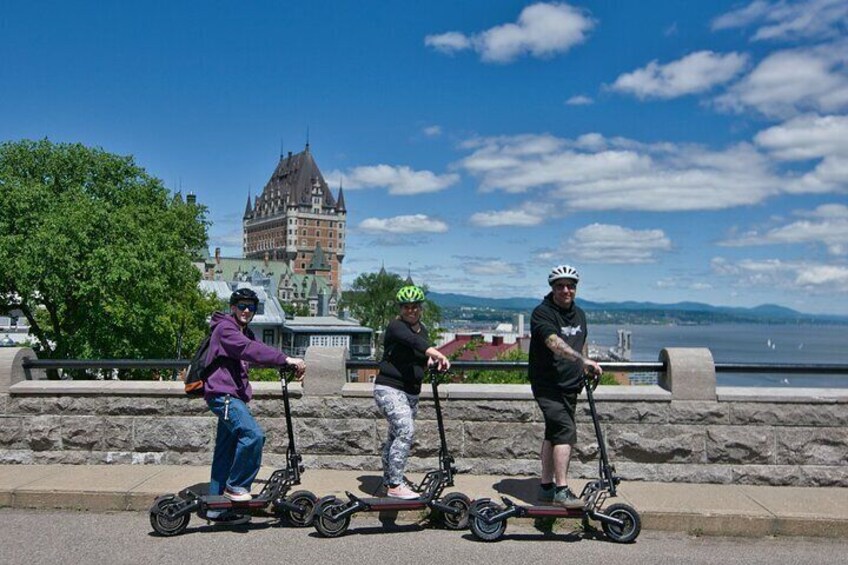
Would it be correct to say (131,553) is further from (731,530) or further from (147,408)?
(731,530)

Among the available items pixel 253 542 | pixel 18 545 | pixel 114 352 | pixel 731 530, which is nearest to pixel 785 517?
pixel 731 530

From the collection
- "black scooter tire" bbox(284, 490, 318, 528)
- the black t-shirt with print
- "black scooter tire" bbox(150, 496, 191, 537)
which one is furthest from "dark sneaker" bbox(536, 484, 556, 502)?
"black scooter tire" bbox(150, 496, 191, 537)

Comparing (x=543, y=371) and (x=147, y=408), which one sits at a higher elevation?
(x=543, y=371)

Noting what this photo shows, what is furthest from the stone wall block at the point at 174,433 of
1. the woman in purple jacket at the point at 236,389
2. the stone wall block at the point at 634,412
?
the stone wall block at the point at 634,412

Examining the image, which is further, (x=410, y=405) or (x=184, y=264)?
(x=184, y=264)

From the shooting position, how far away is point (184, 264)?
41.9 meters

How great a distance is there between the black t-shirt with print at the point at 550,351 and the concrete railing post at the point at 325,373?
85.7 inches

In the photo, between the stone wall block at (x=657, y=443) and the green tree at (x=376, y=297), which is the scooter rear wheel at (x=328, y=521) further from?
the green tree at (x=376, y=297)

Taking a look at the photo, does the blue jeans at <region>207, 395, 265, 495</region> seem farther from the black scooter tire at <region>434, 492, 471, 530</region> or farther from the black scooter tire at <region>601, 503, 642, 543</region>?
the black scooter tire at <region>601, 503, 642, 543</region>

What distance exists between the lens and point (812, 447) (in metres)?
7.30

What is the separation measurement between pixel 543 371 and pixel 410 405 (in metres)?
1.11

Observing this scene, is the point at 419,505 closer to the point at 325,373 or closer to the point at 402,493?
the point at 402,493

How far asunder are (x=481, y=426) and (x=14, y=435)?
4.65m

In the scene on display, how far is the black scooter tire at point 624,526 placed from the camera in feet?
18.8
